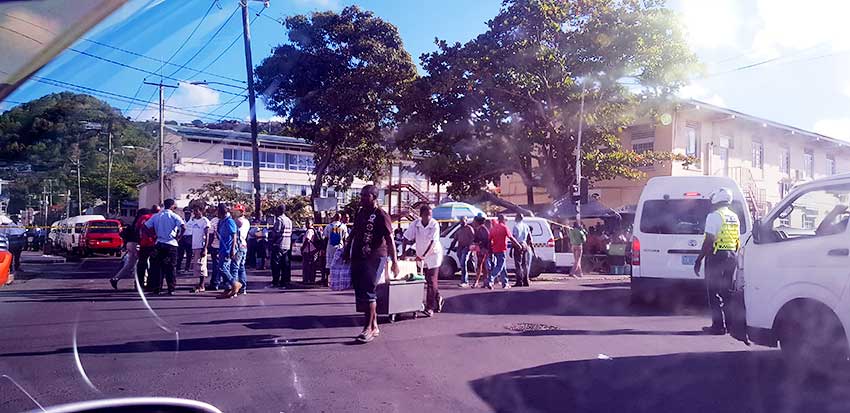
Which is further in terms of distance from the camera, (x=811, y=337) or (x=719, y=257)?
(x=719, y=257)

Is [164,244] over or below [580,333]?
over

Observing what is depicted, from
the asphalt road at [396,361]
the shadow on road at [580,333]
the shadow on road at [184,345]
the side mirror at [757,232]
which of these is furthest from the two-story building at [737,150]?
the shadow on road at [184,345]

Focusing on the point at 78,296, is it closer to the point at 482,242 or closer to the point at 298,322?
the point at 298,322

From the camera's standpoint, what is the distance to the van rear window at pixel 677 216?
1061 centimetres

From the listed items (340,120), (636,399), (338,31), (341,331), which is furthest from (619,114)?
(636,399)

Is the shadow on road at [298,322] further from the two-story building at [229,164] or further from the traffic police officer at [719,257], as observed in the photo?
the traffic police officer at [719,257]

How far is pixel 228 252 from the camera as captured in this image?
38.9 ft

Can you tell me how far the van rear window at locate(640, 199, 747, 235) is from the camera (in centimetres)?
1061

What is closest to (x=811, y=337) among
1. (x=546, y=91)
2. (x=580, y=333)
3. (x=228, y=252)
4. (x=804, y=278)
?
(x=804, y=278)

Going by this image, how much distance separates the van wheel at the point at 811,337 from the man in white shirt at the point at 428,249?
4.73 metres

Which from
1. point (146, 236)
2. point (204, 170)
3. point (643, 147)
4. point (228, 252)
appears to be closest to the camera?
point (228, 252)

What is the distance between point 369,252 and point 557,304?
472 cm

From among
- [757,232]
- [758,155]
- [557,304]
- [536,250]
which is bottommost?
[557,304]

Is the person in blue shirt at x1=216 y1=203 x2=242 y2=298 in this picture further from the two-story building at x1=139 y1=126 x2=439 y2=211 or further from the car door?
the car door
